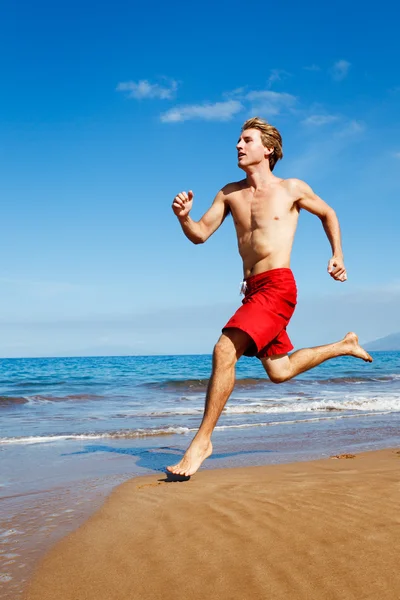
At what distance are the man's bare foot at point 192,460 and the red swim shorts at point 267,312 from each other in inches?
26.4

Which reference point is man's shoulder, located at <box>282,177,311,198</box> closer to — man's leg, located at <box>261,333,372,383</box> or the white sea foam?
man's leg, located at <box>261,333,372,383</box>

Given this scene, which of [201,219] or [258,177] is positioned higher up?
[258,177]

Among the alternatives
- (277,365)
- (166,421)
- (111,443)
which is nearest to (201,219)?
(277,365)

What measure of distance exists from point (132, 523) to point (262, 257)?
2.05 m

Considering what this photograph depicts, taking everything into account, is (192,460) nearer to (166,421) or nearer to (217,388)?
(217,388)

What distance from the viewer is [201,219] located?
13.7 feet

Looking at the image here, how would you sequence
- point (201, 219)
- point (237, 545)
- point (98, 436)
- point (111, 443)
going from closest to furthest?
point (237, 545), point (201, 219), point (111, 443), point (98, 436)

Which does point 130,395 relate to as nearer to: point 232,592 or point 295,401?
point 295,401

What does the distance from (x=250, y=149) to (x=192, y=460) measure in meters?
2.24

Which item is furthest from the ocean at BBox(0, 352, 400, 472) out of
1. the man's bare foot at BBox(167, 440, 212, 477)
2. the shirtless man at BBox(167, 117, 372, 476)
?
the shirtless man at BBox(167, 117, 372, 476)

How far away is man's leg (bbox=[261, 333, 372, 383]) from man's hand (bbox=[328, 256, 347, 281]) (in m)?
0.62

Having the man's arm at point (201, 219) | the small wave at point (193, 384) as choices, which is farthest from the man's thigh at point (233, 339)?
the small wave at point (193, 384)

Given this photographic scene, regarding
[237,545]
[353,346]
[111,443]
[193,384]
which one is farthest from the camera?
[193,384]

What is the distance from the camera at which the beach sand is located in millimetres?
1873
